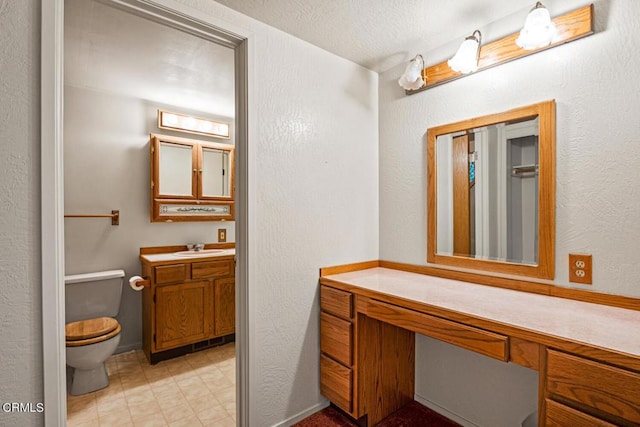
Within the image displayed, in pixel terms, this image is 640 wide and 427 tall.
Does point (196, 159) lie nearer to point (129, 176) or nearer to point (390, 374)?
point (129, 176)

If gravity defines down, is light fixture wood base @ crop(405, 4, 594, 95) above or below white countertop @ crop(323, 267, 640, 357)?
above

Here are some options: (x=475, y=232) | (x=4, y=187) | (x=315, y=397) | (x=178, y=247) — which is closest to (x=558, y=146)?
(x=475, y=232)

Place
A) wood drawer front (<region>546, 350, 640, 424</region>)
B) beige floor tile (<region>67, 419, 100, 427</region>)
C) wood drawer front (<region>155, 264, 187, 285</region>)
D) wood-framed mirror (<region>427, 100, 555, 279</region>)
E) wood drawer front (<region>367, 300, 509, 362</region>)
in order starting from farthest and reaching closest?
wood drawer front (<region>155, 264, 187, 285</region>)
beige floor tile (<region>67, 419, 100, 427</region>)
wood-framed mirror (<region>427, 100, 555, 279</region>)
wood drawer front (<region>367, 300, 509, 362</region>)
wood drawer front (<region>546, 350, 640, 424</region>)

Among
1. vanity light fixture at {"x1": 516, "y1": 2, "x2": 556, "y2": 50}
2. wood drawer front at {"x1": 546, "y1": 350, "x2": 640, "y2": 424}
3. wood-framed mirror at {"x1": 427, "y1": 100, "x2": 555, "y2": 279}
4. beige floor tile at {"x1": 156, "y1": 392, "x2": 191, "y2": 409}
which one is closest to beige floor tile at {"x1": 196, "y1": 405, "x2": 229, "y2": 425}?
beige floor tile at {"x1": 156, "y1": 392, "x2": 191, "y2": 409}

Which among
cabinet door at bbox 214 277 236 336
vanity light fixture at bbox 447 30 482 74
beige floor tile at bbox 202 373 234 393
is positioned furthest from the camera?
cabinet door at bbox 214 277 236 336

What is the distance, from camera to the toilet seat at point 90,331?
6.73ft

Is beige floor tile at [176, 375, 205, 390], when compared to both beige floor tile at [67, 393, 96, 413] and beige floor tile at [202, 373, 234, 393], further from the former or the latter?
beige floor tile at [67, 393, 96, 413]

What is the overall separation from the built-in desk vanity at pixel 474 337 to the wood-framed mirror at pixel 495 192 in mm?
161

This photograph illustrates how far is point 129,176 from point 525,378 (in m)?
3.18

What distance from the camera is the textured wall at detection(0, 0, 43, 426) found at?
42.0 inches

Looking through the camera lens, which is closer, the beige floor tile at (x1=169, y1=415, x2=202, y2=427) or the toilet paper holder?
the beige floor tile at (x1=169, y1=415, x2=202, y2=427)

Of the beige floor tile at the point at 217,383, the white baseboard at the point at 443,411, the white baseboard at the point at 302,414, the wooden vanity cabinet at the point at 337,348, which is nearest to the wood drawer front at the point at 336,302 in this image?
the wooden vanity cabinet at the point at 337,348

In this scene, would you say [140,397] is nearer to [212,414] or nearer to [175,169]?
[212,414]

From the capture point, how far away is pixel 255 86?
5.39ft
